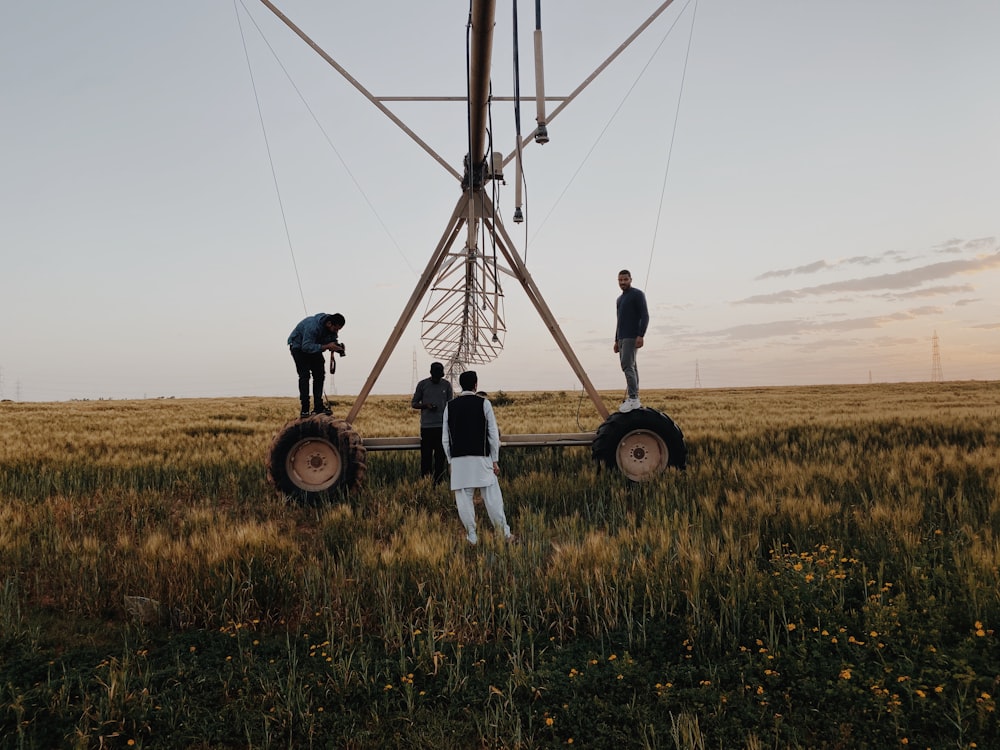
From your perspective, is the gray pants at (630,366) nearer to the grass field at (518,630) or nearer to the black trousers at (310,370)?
the grass field at (518,630)

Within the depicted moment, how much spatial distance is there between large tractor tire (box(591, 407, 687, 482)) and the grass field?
116cm

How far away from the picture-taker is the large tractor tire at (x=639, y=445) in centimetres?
871

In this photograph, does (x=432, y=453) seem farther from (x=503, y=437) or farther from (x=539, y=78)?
(x=539, y=78)

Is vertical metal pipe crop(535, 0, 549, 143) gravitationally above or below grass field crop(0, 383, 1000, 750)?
above

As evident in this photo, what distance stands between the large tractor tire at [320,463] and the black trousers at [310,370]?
67 cm

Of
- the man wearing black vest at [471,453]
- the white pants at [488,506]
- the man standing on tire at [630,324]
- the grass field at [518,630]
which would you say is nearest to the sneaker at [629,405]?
the man standing on tire at [630,324]

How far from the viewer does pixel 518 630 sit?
421cm

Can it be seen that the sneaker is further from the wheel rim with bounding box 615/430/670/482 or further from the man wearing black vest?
the man wearing black vest

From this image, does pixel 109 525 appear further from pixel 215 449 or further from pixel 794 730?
pixel 794 730

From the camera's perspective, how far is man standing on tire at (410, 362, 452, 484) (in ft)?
30.4

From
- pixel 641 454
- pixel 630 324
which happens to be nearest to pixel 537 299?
pixel 630 324

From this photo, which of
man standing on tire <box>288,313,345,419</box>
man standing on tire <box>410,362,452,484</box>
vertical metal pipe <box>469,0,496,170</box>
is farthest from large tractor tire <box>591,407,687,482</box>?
vertical metal pipe <box>469,0,496,170</box>

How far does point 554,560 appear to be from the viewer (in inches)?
199

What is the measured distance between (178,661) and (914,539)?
19.1ft
